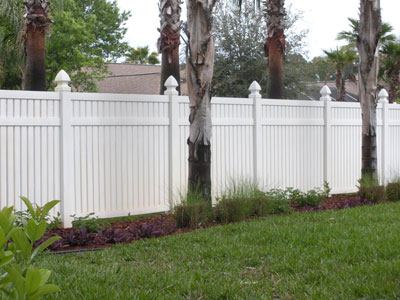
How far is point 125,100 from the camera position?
7.71 meters

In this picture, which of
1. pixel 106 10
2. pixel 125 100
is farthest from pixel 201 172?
pixel 106 10

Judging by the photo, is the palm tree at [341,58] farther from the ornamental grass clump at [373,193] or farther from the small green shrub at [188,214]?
the small green shrub at [188,214]

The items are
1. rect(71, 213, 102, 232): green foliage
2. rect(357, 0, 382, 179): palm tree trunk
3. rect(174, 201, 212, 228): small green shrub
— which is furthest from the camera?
rect(357, 0, 382, 179): palm tree trunk

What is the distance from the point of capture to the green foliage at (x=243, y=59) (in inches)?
802

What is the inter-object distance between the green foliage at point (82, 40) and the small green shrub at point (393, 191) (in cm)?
1735

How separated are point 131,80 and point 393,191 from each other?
2476 centimetres

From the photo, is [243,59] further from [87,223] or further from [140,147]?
[87,223]

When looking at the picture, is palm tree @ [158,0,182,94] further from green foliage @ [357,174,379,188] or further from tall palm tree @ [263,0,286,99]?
green foliage @ [357,174,379,188]

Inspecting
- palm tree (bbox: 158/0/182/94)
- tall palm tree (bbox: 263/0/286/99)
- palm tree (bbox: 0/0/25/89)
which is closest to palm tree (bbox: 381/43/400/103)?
tall palm tree (bbox: 263/0/286/99)

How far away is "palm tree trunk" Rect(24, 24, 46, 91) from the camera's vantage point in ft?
39.3

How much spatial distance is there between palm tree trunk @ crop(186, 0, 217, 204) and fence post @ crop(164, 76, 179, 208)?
70 centimetres

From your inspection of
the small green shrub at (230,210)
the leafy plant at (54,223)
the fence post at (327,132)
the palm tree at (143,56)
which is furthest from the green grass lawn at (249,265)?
the palm tree at (143,56)

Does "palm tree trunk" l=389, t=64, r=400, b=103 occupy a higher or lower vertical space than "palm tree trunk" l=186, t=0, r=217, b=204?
higher

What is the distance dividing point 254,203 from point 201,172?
87cm
